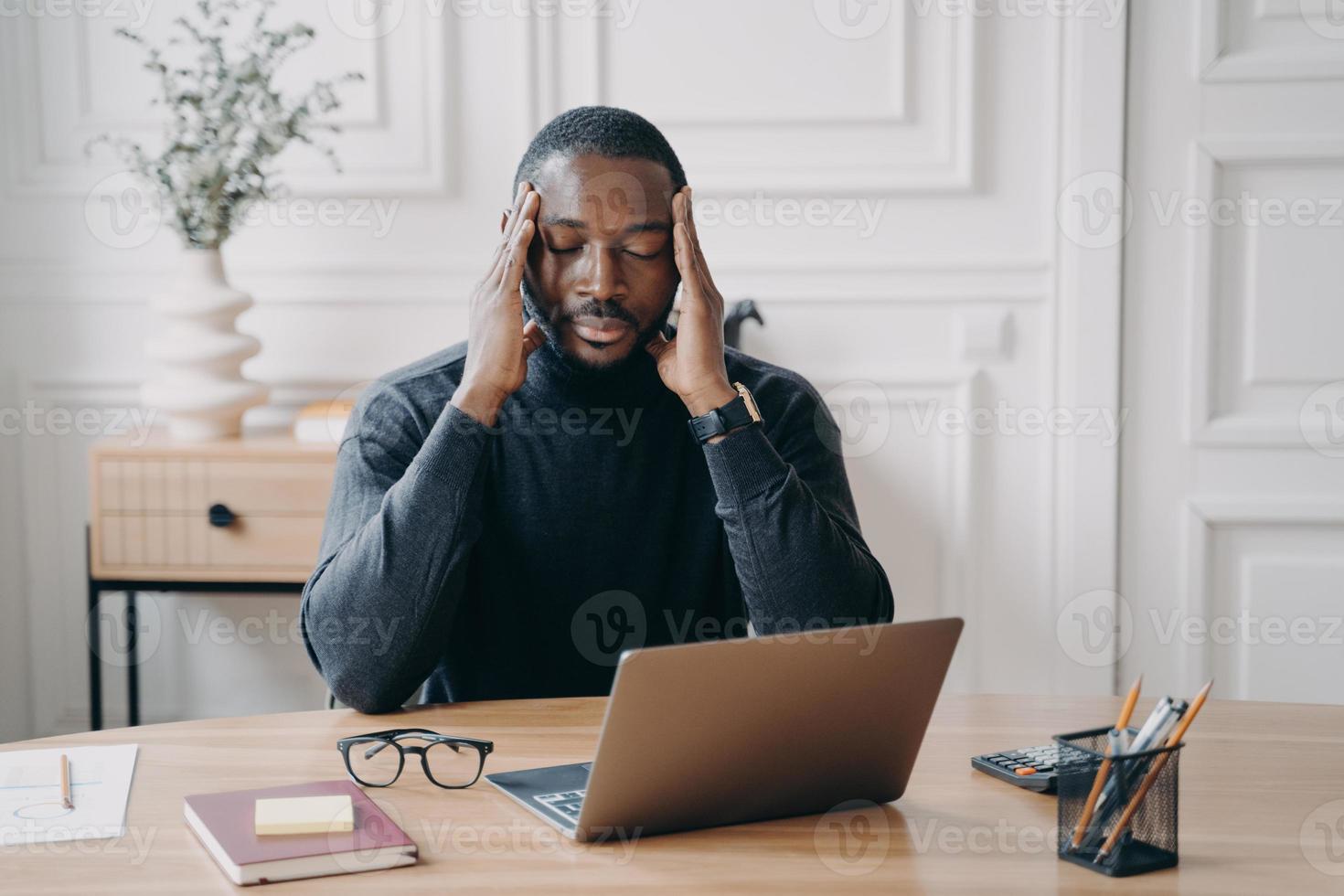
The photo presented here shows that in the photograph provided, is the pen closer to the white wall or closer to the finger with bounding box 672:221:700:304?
the finger with bounding box 672:221:700:304

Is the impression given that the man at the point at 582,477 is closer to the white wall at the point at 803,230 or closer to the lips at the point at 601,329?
the lips at the point at 601,329

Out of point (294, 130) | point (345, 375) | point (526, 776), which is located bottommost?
point (526, 776)

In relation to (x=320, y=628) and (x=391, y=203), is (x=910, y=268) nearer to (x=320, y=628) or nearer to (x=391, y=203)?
(x=391, y=203)

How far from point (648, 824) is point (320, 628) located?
58cm

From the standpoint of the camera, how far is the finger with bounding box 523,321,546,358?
1595 millimetres

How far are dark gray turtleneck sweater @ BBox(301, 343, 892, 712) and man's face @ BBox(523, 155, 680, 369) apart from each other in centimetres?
8

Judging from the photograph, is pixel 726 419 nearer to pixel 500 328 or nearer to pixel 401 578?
pixel 500 328

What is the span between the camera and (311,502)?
2309mm

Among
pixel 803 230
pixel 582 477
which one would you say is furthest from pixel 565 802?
pixel 803 230

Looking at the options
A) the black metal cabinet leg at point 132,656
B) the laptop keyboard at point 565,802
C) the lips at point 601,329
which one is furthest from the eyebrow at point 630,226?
the black metal cabinet leg at point 132,656

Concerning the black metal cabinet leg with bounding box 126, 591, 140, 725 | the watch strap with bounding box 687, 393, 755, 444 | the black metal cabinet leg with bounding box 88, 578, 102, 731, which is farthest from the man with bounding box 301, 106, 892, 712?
the black metal cabinet leg with bounding box 126, 591, 140, 725

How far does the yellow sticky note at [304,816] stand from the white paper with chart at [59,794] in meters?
0.12

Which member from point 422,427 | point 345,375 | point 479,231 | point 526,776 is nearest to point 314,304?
point 345,375

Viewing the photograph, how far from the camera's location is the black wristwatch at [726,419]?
4.98 feet
